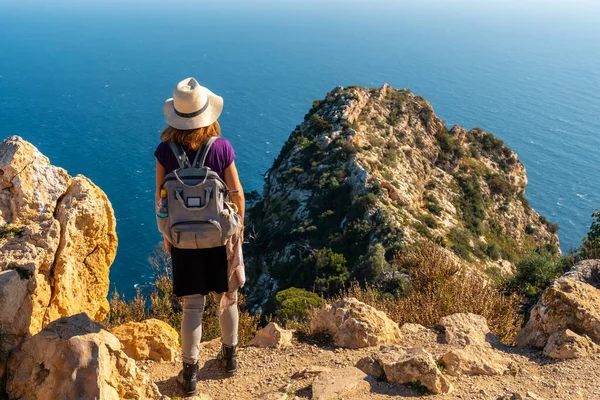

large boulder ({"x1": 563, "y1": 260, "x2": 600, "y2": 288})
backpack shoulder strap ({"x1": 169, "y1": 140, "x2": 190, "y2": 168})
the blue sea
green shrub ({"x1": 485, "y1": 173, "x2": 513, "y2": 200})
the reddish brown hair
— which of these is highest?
the blue sea

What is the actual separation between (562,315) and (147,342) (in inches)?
164

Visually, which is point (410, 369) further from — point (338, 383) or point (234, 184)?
point (234, 184)

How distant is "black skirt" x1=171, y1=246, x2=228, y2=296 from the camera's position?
413 cm

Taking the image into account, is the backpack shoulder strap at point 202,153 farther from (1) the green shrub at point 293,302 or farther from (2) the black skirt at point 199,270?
(1) the green shrub at point 293,302

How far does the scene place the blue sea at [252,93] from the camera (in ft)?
223

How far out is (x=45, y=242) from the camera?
15.4 feet

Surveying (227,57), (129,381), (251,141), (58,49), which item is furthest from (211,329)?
(58,49)

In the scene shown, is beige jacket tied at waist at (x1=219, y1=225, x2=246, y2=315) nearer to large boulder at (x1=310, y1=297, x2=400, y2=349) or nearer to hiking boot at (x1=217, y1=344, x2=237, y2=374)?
hiking boot at (x1=217, y1=344, x2=237, y2=374)

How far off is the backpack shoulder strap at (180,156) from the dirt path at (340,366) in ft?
6.14

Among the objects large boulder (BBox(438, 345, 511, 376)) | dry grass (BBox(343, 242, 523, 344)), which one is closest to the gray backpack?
large boulder (BBox(438, 345, 511, 376))

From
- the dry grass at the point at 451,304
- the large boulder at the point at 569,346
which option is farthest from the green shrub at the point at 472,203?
the large boulder at the point at 569,346

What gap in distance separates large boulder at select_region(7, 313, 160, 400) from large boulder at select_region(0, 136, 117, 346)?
0.42 meters

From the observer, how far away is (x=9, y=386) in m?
3.78

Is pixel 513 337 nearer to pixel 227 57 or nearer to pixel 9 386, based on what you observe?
pixel 9 386
